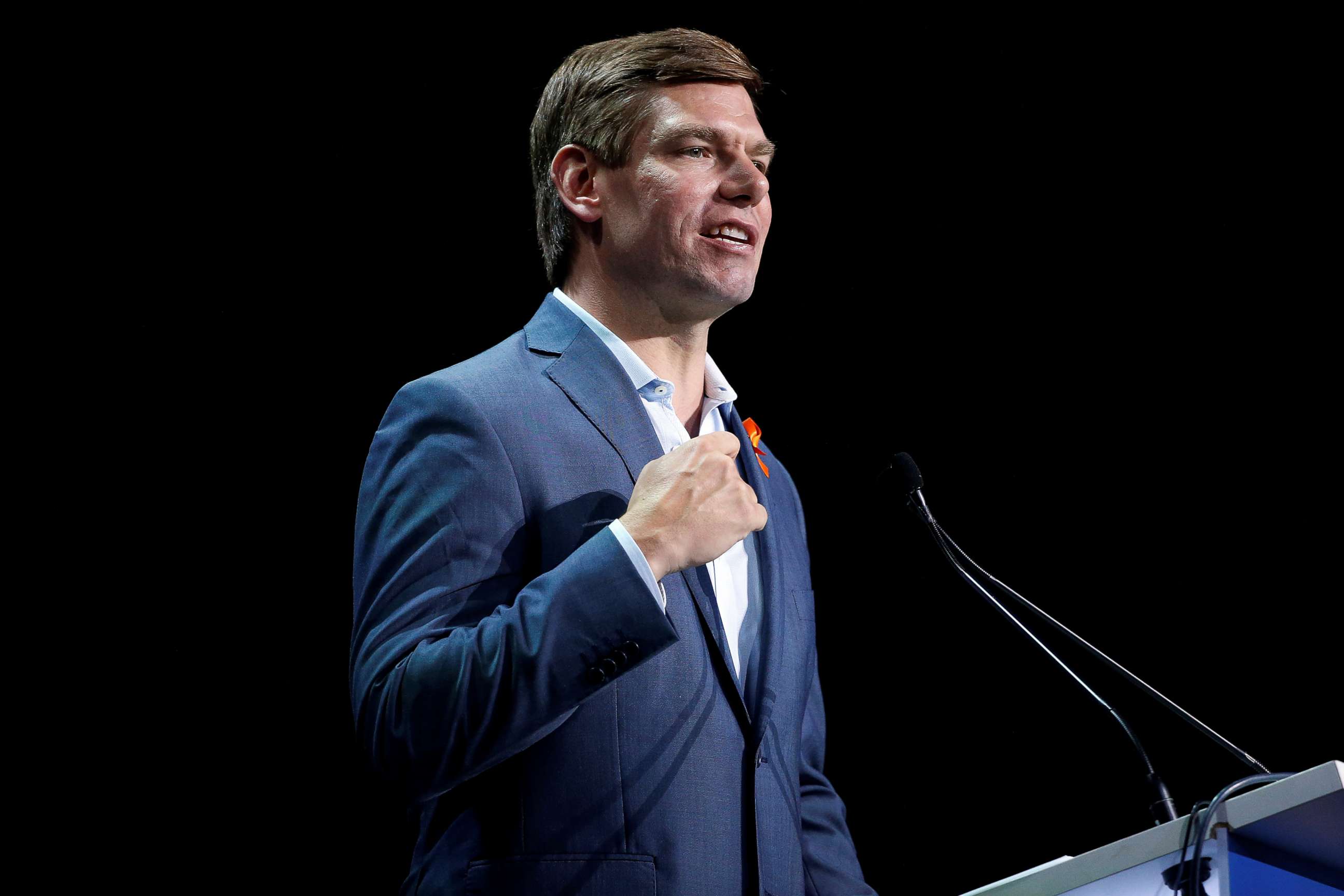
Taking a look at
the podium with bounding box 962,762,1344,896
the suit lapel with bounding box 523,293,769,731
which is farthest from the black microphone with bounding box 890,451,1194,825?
the suit lapel with bounding box 523,293,769,731

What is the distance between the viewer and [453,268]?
314 centimetres

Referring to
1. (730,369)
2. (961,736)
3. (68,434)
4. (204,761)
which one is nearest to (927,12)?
(730,369)

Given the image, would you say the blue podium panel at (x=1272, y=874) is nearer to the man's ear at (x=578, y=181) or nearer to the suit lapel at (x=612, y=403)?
the suit lapel at (x=612, y=403)

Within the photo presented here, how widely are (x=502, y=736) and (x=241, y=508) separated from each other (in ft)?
5.49

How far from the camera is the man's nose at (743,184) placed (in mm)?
2057

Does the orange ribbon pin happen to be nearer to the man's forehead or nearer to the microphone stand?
the microphone stand

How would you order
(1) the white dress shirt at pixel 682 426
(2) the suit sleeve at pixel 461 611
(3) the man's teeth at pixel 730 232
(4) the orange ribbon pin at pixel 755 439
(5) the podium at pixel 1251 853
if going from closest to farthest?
(5) the podium at pixel 1251 853 < (2) the suit sleeve at pixel 461 611 < (1) the white dress shirt at pixel 682 426 < (3) the man's teeth at pixel 730 232 < (4) the orange ribbon pin at pixel 755 439

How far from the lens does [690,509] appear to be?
1.53 m

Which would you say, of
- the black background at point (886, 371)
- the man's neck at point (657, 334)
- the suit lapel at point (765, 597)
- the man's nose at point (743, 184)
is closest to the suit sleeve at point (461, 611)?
the suit lapel at point (765, 597)

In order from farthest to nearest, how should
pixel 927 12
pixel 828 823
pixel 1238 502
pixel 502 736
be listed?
pixel 927 12, pixel 1238 502, pixel 828 823, pixel 502 736

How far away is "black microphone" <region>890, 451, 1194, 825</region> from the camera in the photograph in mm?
1477

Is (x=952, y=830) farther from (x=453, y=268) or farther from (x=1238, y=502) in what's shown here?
(x=453, y=268)

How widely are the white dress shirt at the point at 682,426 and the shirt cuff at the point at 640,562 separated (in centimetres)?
33

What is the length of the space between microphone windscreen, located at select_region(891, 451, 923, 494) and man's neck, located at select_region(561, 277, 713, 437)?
0.37m
